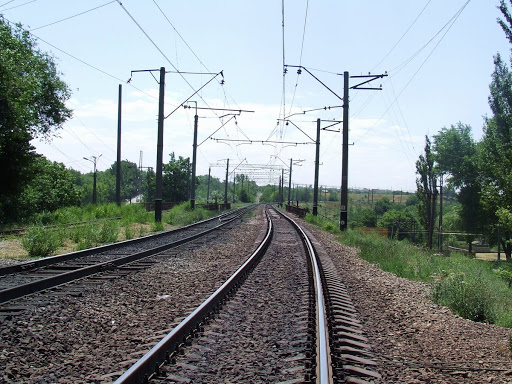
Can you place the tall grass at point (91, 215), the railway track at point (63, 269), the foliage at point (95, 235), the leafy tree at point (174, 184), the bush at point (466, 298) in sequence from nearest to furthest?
the railway track at point (63, 269), the bush at point (466, 298), the foliage at point (95, 235), the tall grass at point (91, 215), the leafy tree at point (174, 184)

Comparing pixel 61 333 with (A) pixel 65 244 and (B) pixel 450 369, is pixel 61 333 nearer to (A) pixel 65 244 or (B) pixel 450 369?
(B) pixel 450 369

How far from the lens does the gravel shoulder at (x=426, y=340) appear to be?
5.11m

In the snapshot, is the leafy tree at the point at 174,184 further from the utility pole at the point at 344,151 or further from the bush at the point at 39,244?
the bush at the point at 39,244

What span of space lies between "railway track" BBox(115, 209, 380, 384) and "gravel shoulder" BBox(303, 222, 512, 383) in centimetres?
27

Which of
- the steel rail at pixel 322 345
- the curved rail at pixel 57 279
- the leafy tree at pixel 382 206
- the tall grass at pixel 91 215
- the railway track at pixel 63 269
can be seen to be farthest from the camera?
the leafy tree at pixel 382 206

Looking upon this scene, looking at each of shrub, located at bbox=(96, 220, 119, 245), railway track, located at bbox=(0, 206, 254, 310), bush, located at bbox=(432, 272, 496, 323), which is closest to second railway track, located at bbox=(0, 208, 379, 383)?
railway track, located at bbox=(0, 206, 254, 310)

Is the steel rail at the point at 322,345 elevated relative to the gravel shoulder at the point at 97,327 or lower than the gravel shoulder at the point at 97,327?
elevated

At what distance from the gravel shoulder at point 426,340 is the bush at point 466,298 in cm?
21

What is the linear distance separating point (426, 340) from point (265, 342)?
83.4 inches

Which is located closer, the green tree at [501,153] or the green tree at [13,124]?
the green tree at [501,153]

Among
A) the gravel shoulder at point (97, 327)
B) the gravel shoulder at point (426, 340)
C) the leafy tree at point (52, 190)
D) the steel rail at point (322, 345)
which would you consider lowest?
the gravel shoulder at point (426, 340)

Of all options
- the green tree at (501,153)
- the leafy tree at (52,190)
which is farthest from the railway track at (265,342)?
the leafy tree at (52,190)

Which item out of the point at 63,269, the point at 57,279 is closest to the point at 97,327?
the point at 57,279

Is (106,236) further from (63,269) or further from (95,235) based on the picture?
(63,269)
